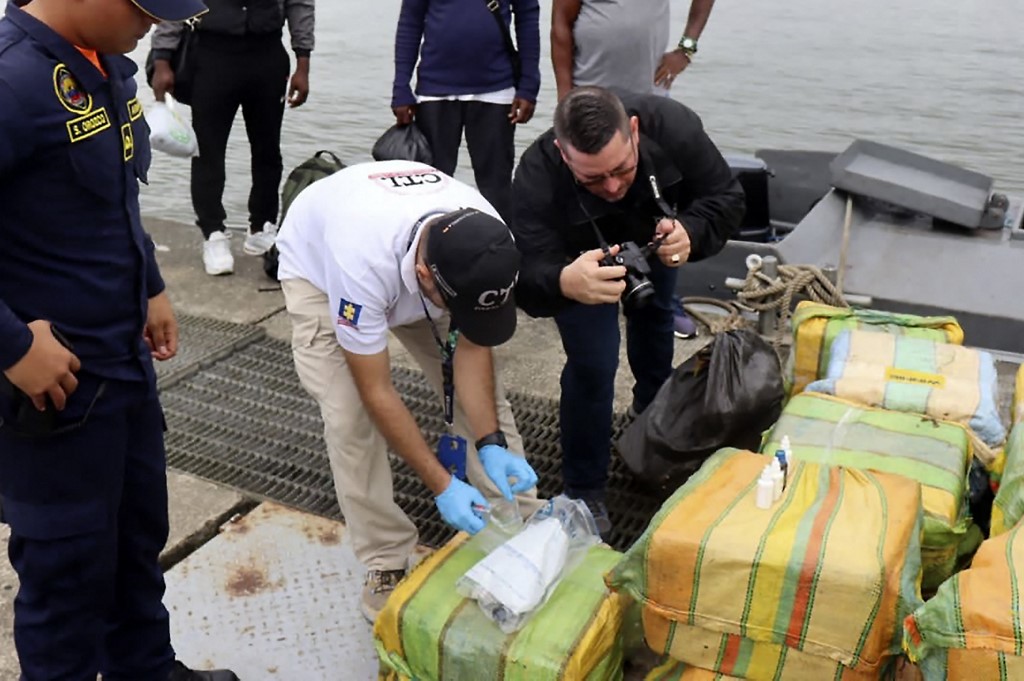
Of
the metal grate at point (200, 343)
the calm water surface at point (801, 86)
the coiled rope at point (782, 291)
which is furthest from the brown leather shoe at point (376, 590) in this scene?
the calm water surface at point (801, 86)

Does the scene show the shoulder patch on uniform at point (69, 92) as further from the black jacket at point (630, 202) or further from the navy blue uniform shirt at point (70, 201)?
the black jacket at point (630, 202)

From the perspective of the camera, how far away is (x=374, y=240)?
2.36 metres

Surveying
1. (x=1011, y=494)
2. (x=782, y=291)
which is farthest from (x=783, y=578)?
(x=782, y=291)

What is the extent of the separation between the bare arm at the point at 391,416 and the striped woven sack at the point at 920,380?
1.20 metres

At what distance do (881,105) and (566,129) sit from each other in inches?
382

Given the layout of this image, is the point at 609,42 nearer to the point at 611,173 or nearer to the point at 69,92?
the point at 611,173

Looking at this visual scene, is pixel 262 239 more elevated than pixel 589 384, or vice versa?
pixel 589 384

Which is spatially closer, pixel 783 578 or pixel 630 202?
pixel 783 578

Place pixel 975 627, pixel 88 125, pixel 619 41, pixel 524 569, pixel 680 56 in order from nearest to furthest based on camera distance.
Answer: pixel 975 627 → pixel 88 125 → pixel 524 569 → pixel 619 41 → pixel 680 56

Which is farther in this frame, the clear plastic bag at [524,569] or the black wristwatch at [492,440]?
the black wristwatch at [492,440]

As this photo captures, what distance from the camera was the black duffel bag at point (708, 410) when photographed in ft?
10.1

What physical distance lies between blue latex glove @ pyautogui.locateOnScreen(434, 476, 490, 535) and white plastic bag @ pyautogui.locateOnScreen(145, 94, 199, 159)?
2.60m

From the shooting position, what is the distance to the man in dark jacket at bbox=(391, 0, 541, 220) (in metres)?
4.23

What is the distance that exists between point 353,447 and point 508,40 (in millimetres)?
2313
